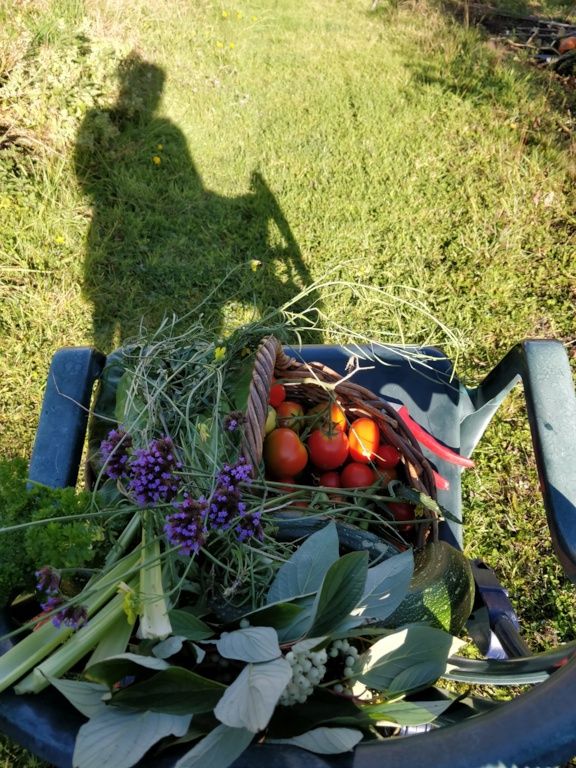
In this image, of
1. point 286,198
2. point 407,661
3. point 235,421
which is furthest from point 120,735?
point 286,198

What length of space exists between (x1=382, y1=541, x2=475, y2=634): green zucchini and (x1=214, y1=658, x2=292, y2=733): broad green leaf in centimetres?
54

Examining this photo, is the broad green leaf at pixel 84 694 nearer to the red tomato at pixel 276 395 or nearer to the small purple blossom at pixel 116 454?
the small purple blossom at pixel 116 454

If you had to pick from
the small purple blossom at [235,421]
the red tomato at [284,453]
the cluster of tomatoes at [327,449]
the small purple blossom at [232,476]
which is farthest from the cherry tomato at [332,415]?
the small purple blossom at [232,476]

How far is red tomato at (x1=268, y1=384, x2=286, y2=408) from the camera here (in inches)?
67.1

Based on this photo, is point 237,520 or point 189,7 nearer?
point 237,520

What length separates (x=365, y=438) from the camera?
168 cm

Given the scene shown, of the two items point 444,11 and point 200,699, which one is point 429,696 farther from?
point 444,11

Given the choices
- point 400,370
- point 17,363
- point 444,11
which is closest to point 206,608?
point 400,370

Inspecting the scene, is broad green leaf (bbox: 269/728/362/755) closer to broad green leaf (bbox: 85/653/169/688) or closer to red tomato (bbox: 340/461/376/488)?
broad green leaf (bbox: 85/653/169/688)

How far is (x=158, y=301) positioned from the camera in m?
3.13

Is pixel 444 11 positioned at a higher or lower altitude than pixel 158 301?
higher

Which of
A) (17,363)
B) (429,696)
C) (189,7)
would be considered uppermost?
(189,7)

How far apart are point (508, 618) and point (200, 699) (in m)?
1.06

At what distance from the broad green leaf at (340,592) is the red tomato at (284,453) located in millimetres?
686
